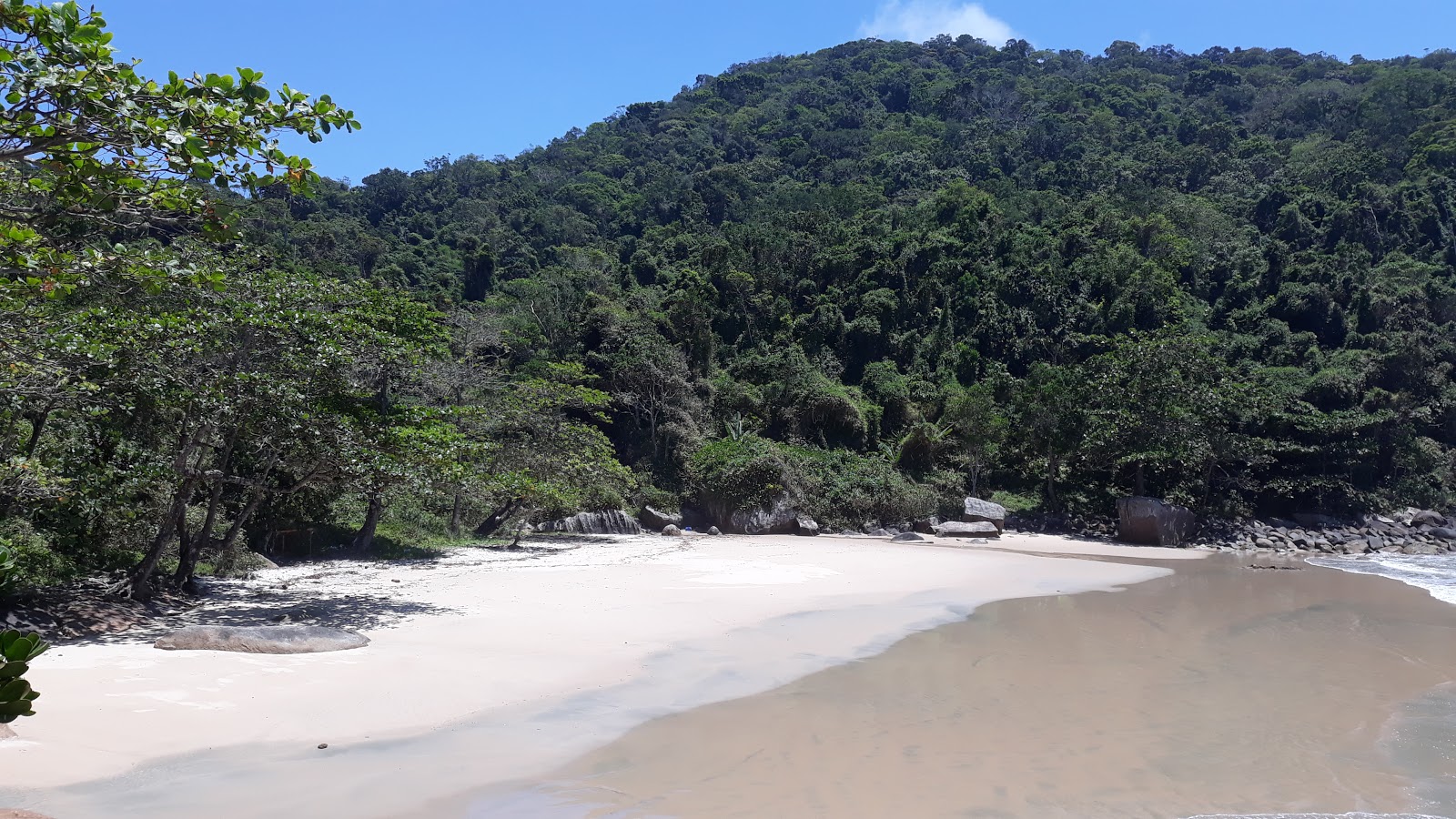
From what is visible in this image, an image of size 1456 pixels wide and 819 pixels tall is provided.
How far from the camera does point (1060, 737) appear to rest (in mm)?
7395

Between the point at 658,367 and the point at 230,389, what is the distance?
21184mm

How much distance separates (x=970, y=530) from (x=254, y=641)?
2085 cm

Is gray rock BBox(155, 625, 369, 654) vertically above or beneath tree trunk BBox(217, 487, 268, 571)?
beneath

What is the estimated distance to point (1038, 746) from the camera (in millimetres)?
7156

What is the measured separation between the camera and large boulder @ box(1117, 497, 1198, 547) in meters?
24.4

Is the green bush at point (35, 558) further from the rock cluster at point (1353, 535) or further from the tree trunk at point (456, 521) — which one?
the rock cluster at point (1353, 535)

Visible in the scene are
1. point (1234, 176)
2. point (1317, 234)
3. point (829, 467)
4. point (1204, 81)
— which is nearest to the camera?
point (829, 467)

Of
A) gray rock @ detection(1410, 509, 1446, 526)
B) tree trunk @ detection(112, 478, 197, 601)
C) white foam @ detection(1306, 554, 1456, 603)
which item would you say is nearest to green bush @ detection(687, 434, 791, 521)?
white foam @ detection(1306, 554, 1456, 603)

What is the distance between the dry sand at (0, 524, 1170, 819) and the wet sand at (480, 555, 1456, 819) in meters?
0.68

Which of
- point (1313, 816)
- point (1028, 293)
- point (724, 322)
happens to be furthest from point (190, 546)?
point (1028, 293)

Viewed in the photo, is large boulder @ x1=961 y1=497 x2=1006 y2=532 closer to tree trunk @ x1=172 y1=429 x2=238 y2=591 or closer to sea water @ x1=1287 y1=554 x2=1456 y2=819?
sea water @ x1=1287 y1=554 x2=1456 y2=819

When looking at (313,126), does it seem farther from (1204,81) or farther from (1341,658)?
(1204,81)

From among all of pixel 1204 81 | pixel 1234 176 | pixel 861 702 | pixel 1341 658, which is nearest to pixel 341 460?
pixel 861 702

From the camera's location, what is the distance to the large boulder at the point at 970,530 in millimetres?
25234
